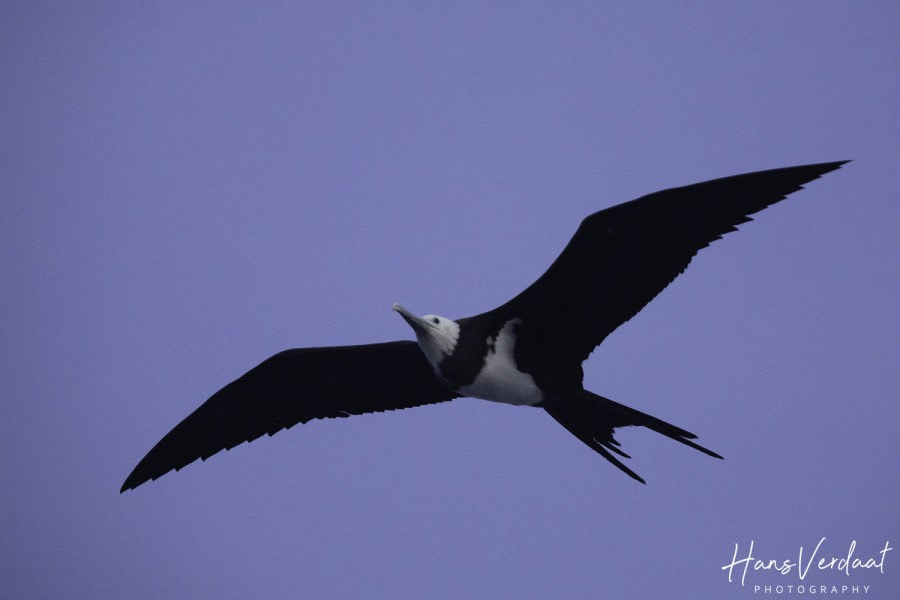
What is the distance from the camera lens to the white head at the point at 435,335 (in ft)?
15.7

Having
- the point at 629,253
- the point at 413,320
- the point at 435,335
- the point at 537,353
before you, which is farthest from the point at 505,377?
the point at 629,253

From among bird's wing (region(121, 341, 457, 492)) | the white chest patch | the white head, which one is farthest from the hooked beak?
bird's wing (region(121, 341, 457, 492))

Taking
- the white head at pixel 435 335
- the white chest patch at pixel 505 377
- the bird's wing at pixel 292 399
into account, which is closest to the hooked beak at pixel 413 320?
the white head at pixel 435 335

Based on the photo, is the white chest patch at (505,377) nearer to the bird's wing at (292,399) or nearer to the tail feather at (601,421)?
the tail feather at (601,421)

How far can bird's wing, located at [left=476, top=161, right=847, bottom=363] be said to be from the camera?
14.2 ft

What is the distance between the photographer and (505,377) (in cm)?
488

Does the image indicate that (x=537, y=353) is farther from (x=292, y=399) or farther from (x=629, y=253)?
(x=292, y=399)

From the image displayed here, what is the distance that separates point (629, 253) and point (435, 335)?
0.96 meters

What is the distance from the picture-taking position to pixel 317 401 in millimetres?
5605

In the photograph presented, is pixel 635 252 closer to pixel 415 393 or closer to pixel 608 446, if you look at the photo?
pixel 608 446

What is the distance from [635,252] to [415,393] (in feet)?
5.03

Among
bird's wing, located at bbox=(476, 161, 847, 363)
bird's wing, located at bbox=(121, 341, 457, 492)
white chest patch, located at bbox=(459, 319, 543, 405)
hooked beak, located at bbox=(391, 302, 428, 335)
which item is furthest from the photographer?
bird's wing, located at bbox=(121, 341, 457, 492)

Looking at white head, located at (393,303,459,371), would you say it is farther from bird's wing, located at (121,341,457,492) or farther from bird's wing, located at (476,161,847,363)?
bird's wing, located at (121,341,457,492)

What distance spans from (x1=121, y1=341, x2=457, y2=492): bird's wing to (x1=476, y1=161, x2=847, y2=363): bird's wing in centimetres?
83
